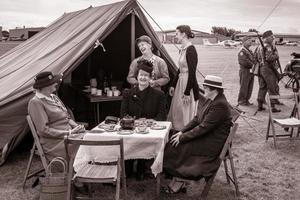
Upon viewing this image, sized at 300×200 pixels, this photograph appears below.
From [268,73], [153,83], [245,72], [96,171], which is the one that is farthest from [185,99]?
[245,72]

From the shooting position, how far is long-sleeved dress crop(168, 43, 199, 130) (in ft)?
18.2

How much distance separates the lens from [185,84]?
18.9ft

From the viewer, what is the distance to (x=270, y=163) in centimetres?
567

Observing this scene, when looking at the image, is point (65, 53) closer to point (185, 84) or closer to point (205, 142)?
point (185, 84)

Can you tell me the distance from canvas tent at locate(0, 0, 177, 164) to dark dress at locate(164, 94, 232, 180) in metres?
2.14

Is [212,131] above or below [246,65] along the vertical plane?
below

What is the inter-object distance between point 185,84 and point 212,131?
5.40ft

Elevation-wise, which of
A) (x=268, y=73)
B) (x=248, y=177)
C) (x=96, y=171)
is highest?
(x=268, y=73)

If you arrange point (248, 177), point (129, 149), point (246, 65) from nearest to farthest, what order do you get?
point (129, 149)
point (248, 177)
point (246, 65)

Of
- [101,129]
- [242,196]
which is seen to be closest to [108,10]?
[101,129]

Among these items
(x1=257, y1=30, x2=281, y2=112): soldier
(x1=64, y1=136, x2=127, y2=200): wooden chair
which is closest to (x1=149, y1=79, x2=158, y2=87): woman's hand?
(x1=64, y1=136, x2=127, y2=200): wooden chair

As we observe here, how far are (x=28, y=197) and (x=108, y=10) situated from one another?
3594 millimetres

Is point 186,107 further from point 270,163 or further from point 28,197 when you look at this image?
point 28,197

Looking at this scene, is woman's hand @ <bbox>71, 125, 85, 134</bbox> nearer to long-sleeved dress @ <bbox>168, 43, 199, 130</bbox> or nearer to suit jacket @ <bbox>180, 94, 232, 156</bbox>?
suit jacket @ <bbox>180, 94, 232, 156</bbox>
